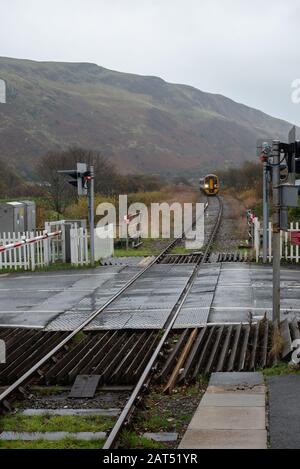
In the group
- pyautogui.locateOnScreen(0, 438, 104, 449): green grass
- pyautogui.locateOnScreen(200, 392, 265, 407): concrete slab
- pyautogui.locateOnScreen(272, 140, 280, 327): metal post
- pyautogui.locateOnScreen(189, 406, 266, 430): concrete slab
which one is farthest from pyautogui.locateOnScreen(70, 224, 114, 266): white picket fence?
pyautogui.locateOnScreen(0, 438, 104, 449): green grass

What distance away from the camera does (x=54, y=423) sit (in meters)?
7.86

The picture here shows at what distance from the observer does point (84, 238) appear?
21.6m

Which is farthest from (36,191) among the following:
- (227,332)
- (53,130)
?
(53,130)

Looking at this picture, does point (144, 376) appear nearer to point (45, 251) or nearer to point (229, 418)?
point (229, 418)

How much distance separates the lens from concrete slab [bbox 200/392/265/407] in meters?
8.18

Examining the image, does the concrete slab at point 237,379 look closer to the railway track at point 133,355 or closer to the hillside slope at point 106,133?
the railway track at point 133,355

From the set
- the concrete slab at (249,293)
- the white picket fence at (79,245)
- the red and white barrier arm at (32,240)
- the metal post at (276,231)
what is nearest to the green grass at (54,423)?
the metal post at (276,231)

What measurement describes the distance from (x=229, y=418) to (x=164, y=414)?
2.74 feet

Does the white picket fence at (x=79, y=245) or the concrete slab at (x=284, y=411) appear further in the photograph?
the white picket fence at (x=79, y=245)

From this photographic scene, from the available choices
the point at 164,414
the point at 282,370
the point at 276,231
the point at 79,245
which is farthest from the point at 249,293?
the point at 164,414

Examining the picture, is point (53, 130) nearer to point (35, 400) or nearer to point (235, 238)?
point (235, 238)

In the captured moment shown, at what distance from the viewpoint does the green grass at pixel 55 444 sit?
23.0 ft

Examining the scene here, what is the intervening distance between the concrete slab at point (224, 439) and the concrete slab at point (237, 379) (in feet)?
6.16

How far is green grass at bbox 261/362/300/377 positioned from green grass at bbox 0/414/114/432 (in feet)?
8.40
